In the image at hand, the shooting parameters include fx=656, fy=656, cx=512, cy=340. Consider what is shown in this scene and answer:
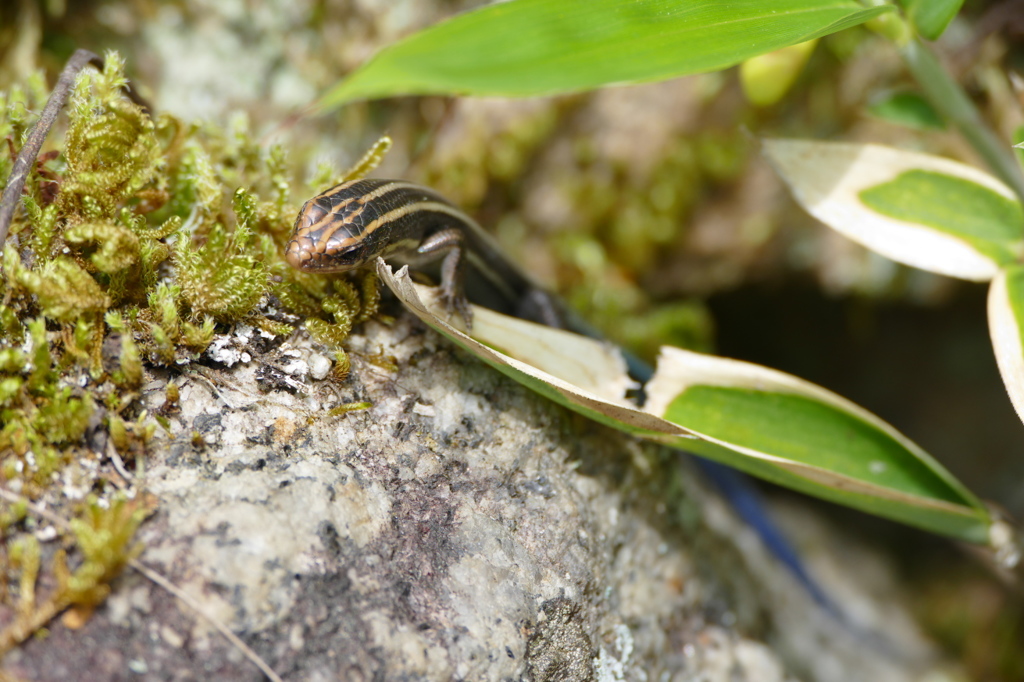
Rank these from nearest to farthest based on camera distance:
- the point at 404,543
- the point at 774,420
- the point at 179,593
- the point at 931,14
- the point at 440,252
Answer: the point at 179,593, the point at 404,543, the point at 931,14, the point at 774,420, the point at 440,252

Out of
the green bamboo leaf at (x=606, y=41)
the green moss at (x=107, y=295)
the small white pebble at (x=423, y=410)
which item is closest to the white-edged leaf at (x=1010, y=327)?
the green bamboo leaf at (x=606, y=41)

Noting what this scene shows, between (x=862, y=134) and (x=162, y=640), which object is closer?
(x=162, y=640)

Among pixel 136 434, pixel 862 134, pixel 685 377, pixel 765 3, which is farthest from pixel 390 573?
pixel 862 134

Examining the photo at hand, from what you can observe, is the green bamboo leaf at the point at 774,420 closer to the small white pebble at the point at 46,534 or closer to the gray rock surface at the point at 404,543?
the gray rock surface at the point at 404,543

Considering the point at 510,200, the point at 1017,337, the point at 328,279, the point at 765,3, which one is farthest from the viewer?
the point at 510,200

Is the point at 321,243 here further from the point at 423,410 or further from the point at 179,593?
the point at 179,593

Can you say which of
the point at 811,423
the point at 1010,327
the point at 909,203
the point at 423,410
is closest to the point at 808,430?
the point at 811,423

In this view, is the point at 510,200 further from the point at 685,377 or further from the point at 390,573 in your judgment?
the point at 390,573
